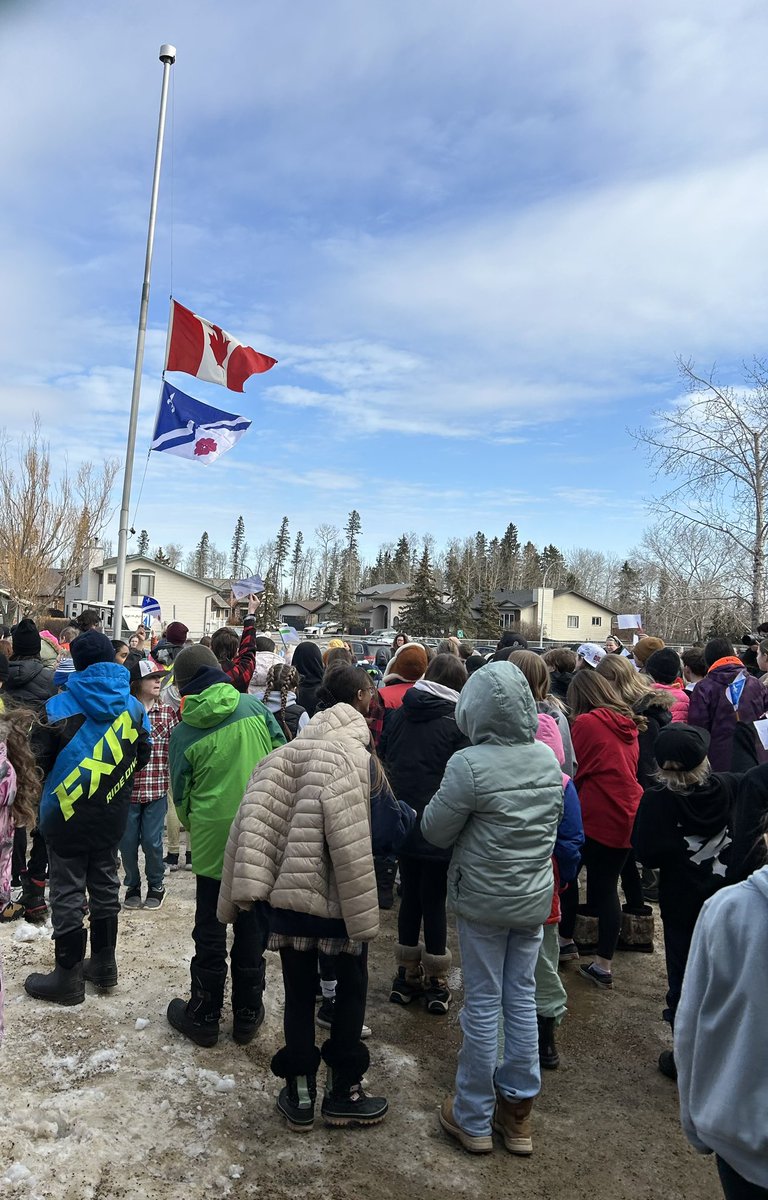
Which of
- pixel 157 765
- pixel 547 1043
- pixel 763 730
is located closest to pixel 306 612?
pixel 157 765

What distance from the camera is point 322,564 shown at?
129 meters

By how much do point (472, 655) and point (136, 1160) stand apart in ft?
22.3

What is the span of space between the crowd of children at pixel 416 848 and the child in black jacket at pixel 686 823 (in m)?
0.01

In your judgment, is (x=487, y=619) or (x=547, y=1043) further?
(x=487, y=619)

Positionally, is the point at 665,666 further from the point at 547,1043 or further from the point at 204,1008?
the point at 204,1008

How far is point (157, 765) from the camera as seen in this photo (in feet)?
19.7

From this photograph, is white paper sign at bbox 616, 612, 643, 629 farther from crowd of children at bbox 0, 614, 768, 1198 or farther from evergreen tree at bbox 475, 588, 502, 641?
evergreen tree at bbox 475, 588, 502, 641

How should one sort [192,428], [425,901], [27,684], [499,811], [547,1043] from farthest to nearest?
[192,428], [27,684], [425,901], [547,1043], [499,811]

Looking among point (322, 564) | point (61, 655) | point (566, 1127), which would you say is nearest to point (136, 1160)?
point (566, 1127)

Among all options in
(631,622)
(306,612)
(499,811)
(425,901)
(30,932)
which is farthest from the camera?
(306,612)

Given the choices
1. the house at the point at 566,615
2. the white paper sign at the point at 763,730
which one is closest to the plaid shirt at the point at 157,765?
the white paper sign at the point at 763,730

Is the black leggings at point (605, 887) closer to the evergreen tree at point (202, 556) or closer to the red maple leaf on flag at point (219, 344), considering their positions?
the red maple leaf on flag at point (219, 344)

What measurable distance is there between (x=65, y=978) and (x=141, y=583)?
178 feet

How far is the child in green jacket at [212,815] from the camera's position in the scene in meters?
3.99
